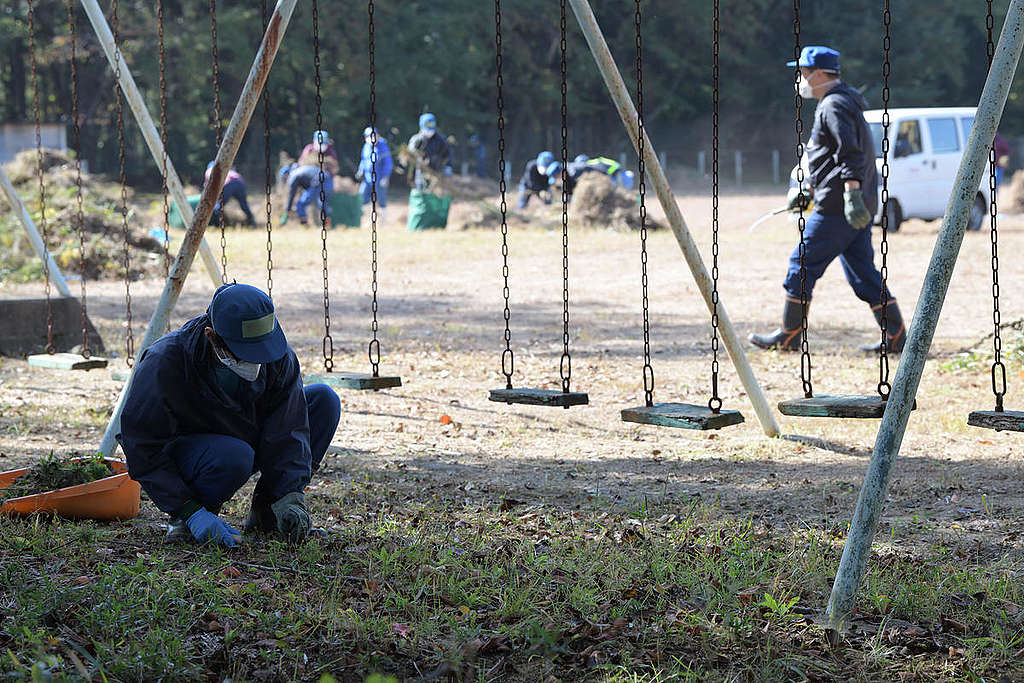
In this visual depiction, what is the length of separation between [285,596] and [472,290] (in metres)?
9.86

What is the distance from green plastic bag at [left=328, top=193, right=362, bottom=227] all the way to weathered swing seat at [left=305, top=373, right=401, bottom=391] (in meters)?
16.3

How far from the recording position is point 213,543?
14.6ft

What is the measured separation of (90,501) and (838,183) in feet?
17.7

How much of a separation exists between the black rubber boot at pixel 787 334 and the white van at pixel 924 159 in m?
10.4

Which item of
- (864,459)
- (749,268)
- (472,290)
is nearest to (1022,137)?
(749,268)

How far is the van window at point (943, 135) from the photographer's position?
19.0m

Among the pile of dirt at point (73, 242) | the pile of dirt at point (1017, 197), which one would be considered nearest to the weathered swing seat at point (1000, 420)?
Answer: the pile of dirt at point (73, 242)

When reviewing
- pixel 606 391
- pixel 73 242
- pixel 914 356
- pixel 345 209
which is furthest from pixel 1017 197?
pixel 914 356

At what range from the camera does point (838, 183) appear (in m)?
8.30

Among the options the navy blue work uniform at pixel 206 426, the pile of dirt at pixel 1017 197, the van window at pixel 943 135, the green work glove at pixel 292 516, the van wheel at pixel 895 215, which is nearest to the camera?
the navy blue work uniform at pixel 206 426

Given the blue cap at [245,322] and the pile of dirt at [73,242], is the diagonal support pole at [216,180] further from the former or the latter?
the pile of dirt at [73,242]

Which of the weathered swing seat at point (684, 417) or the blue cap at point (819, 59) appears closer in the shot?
the weathered swing seat at point (684, 417)

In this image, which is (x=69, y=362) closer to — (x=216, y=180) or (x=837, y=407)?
(x=216, y=180)

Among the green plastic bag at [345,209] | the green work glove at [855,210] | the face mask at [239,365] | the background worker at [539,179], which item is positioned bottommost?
the face mask at [239,365]
